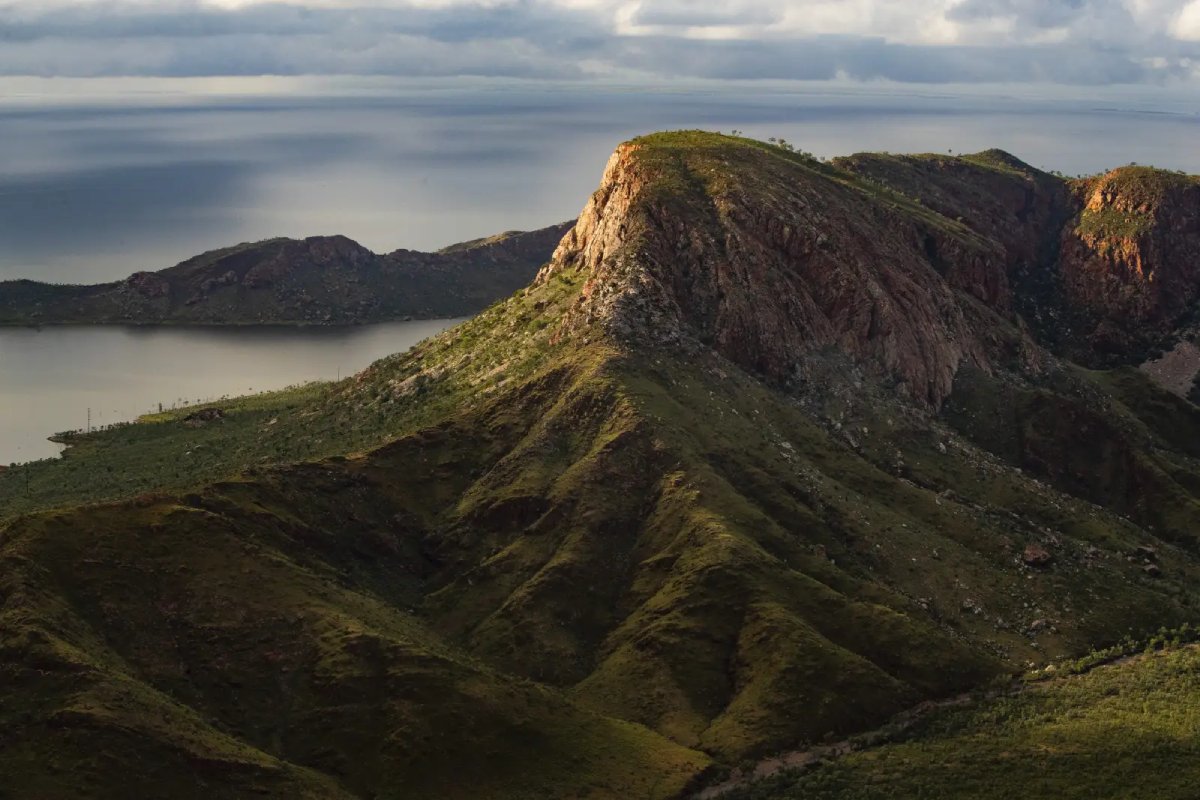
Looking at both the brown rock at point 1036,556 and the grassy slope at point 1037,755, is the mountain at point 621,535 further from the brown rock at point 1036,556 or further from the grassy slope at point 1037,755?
the grassy slope at point 1037,755

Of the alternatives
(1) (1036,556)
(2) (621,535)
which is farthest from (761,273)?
(2) (621,535)

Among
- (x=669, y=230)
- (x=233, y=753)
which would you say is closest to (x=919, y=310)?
(x=669, y=230)

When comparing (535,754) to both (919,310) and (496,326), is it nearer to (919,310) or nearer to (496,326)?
(496,326)

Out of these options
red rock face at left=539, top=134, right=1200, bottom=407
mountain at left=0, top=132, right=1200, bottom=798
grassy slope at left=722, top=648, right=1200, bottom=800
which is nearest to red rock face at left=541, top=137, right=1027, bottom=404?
red rock face at left=539, top=134, right=1200, bottom=407

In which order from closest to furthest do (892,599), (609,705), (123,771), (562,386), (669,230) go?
1. (123,771)
2. (609,705)
3. (892,599)
4. (562,386)
5. (669,230)

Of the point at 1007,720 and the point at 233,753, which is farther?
the point at 1007,720

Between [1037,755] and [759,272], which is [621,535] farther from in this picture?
[759,272]

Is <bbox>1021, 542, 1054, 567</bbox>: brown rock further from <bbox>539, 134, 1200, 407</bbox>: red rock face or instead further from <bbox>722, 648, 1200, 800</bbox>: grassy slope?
<bbox>539, 134, 1200, 407</bbox>: red rock face
